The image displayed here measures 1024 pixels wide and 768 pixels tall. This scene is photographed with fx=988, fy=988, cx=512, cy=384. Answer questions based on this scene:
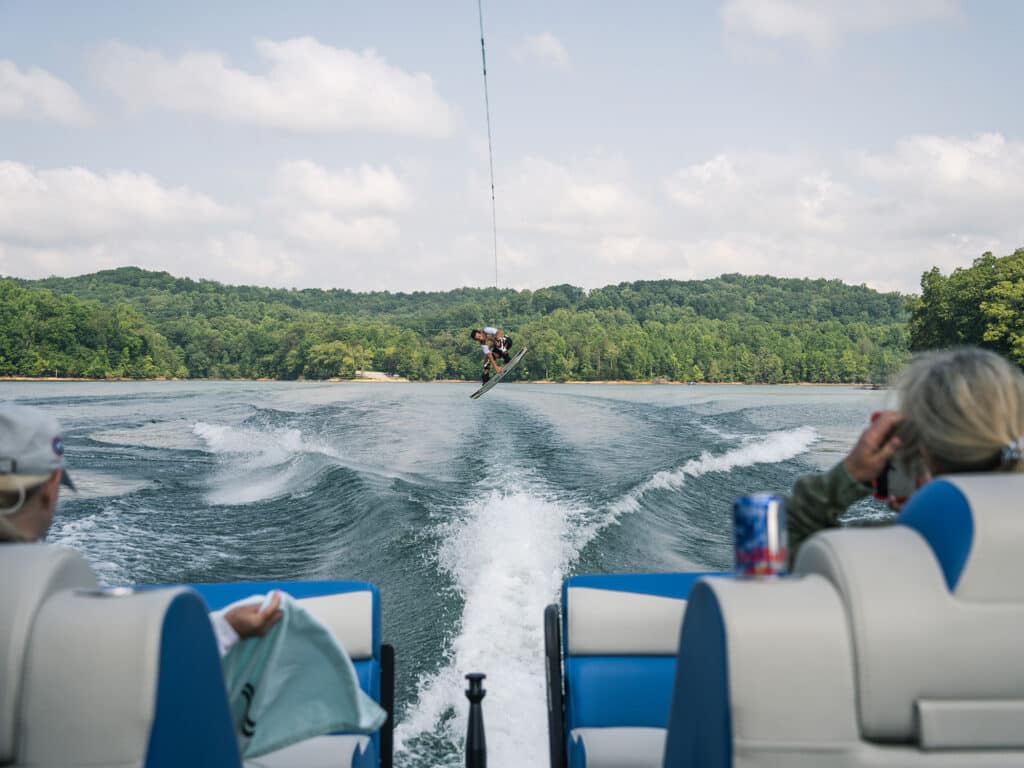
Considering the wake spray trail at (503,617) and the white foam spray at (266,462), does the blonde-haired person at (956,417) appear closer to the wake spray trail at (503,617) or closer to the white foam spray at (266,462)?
the wake spray trail at (503,617)

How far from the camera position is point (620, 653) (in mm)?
2689

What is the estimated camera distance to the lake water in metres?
6.43

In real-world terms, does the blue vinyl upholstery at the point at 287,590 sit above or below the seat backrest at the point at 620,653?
above

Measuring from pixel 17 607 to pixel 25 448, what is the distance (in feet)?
1.00

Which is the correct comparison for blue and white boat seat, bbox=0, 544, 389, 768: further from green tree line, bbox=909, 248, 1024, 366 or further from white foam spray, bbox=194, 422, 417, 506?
green tree line, bbox=909, 248, 1024, 366

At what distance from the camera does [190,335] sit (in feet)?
111

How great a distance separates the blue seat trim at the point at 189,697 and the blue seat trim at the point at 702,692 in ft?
2.00

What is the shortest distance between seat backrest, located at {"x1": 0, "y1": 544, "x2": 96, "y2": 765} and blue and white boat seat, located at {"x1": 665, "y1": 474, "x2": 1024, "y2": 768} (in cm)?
79

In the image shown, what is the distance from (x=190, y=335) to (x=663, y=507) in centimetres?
2594

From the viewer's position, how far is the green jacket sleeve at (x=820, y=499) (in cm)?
158

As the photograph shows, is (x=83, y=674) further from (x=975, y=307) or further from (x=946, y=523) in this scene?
(x=975, y=307)

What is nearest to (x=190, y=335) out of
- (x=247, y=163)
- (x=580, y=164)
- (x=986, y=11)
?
(x=247, y=163)

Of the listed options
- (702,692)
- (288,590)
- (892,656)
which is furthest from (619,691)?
Result: (892,656)

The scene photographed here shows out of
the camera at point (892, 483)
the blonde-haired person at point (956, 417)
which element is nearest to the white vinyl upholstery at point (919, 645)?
the blonde-haired person at point (956, 417)
